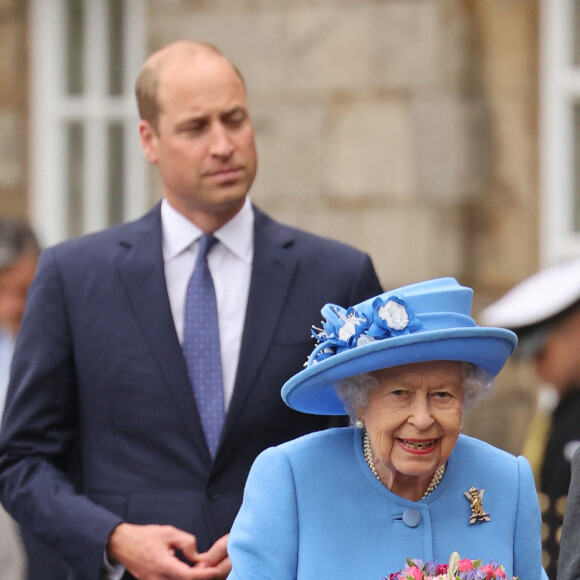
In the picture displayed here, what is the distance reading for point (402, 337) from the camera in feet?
9.23

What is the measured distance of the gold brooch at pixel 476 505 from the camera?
297 cm

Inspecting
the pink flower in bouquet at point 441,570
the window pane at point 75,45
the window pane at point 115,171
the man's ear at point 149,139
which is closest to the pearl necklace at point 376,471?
the pink flower in bouquet at point 441,570

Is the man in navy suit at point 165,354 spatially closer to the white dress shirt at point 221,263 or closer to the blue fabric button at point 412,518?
the white dress shirt at point 221,263

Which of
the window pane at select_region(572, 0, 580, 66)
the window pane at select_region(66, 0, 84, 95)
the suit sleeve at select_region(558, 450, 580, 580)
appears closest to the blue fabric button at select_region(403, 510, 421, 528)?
the suit sleeve at select_region(558, 450, 580, 580)

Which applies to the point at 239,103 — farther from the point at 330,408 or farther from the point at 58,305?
the point at 330,408

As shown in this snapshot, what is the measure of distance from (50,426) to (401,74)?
3658 millimetres

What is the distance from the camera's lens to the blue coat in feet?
9.51

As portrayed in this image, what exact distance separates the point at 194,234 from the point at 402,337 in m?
1.01

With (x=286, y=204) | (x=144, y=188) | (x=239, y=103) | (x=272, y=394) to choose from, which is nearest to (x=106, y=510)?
(x=272, y=394)

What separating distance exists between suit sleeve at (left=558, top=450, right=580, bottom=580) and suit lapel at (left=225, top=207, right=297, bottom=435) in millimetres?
1021

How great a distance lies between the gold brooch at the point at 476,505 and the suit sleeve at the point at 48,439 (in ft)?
2.93

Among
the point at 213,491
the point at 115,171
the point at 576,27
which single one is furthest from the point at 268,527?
the point at 115,171

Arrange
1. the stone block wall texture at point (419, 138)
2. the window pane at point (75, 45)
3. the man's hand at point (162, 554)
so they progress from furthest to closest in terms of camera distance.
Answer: the window pane at point (75, 45), the stone block wall texture at point (419, 138), the man's hand at point (162, 554)

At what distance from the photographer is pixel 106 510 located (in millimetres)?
3451
